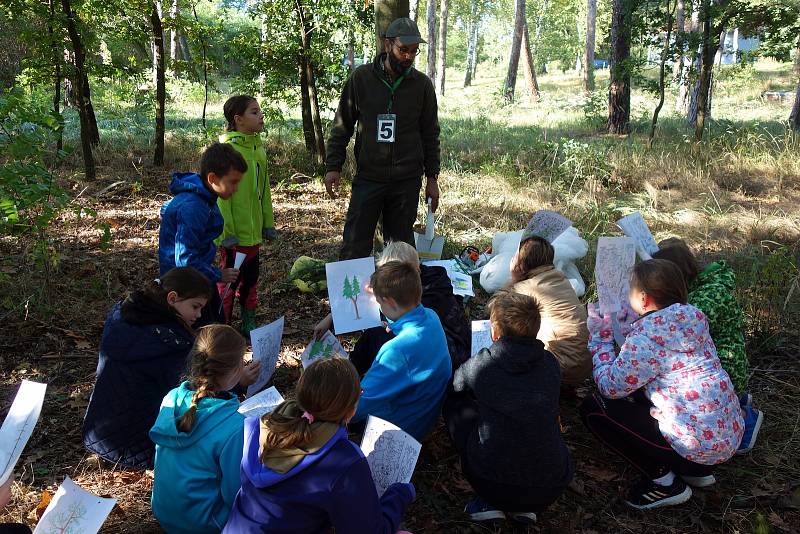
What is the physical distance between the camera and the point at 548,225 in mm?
4848

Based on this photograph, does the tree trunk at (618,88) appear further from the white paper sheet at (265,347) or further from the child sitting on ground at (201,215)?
the white paper sheet at (265,347)

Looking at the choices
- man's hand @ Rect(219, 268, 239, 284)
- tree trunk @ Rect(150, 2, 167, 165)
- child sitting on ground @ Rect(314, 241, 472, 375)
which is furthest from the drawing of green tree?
tree trunk @ Rect(150, 2, 167, 165)

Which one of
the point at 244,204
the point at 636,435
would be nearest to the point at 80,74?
the point at 244,204

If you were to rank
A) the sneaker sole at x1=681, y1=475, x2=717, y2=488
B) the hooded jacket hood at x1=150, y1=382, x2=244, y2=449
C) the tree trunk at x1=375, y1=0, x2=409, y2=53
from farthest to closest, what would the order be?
the tree trunk at x1=375, y1=0, x2=409, y2=53 → the sneaker sole at x1=681, y1=475, x2=717, y2=488 → the hooded jacket hood at x1=150, y1=382, x2=244, y2=449

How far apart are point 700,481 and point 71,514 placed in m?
2.79

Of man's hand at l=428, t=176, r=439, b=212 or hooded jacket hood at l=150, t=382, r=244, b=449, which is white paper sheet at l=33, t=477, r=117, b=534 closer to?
hooded jacket hood at l=150, t=382, r=244, b=449

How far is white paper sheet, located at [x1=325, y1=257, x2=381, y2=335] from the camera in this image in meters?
3.70

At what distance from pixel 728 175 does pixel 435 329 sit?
22.4 feet

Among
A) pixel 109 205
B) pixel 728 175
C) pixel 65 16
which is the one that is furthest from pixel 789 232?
pixel 65 16

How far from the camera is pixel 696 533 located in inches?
111

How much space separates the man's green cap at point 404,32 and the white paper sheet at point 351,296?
1683mm

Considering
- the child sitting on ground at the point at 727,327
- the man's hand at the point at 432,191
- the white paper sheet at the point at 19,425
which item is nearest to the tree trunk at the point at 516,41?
the man's hand at the point at 432,191

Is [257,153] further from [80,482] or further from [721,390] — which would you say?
[721,390]

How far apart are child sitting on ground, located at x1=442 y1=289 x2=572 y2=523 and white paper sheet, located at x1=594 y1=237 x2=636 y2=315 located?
1.13 meters
